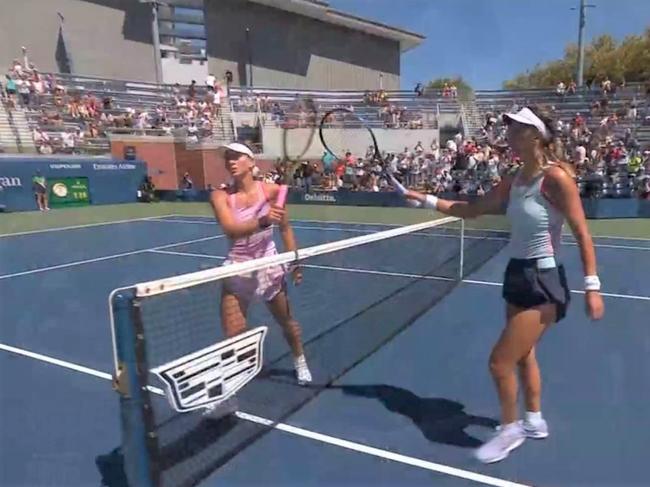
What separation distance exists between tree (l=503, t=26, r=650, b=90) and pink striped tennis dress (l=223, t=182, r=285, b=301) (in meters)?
45.4

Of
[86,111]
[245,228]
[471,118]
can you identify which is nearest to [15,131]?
[86,111]

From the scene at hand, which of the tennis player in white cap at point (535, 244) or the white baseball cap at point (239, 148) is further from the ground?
the white baseball cap at point (239, 148)

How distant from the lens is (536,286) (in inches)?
116

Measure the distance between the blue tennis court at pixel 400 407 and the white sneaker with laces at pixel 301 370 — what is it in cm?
19

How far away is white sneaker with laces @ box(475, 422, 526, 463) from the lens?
3.19 meters

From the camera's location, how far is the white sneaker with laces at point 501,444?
3.19 metres

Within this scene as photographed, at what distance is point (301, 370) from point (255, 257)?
0.98 m

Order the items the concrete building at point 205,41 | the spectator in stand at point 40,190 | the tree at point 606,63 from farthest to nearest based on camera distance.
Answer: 1. the tree at point 606,63
2. the concrete building at point 205,41
3. the spectator in stand at point 40,190

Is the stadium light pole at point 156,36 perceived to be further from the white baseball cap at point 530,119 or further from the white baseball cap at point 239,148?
the white baseball cap at point 530,119

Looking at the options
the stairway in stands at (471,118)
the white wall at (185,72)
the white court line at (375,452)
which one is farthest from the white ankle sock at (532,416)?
the white wall at (185,72)

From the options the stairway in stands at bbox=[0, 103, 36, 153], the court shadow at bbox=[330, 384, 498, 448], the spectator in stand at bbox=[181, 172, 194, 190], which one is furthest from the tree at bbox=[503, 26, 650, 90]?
the court shadow at bbox=[330, 384, 498, 448]

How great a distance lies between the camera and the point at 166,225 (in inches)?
621

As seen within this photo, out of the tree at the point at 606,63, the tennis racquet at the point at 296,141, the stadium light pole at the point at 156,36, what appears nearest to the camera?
the tennis racquet at the point at 296,141

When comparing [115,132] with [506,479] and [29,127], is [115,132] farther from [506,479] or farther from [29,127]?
[506,479]
